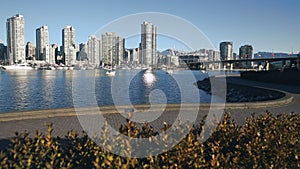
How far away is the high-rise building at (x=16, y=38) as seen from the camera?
150m

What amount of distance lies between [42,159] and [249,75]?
42.2 meters

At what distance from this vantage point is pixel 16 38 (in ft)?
521

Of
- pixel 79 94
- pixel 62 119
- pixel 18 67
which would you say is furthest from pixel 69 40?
pixel 62 119

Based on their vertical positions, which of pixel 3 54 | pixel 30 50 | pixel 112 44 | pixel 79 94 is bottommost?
pixel 79 94

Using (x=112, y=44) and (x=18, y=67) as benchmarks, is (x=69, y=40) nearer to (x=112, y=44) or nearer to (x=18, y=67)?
(x=18, y=67)

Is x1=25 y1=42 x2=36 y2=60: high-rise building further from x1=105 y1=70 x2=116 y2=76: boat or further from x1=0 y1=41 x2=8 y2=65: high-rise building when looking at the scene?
x1=105 y1=70 x2=116 y2=76: boat

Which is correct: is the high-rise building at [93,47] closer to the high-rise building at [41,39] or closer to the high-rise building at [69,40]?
the high-rise building at [69,40]

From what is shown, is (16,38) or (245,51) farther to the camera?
(16,38)

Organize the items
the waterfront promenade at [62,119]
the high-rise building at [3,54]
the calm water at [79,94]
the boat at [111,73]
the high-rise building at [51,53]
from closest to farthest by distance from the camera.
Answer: the waterfront promenade at [62,119] → the calm water at [79,94] → the boat at [111,73] → the high-rise building at [3,54] → the high-rise building at [51,53]

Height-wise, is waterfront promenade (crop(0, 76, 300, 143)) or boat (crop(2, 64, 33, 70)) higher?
boat (crop(2, 64, 33, 70))

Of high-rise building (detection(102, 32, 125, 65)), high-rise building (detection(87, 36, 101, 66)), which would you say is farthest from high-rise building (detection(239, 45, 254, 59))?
high-rise building (detection(102, 32, 125, 65))

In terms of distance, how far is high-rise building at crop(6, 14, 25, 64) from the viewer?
150 meters

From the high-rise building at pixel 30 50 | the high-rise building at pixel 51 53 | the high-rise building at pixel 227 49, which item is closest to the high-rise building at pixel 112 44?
the high-rise building at pixel 227 49

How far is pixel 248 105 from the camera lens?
477 inches
